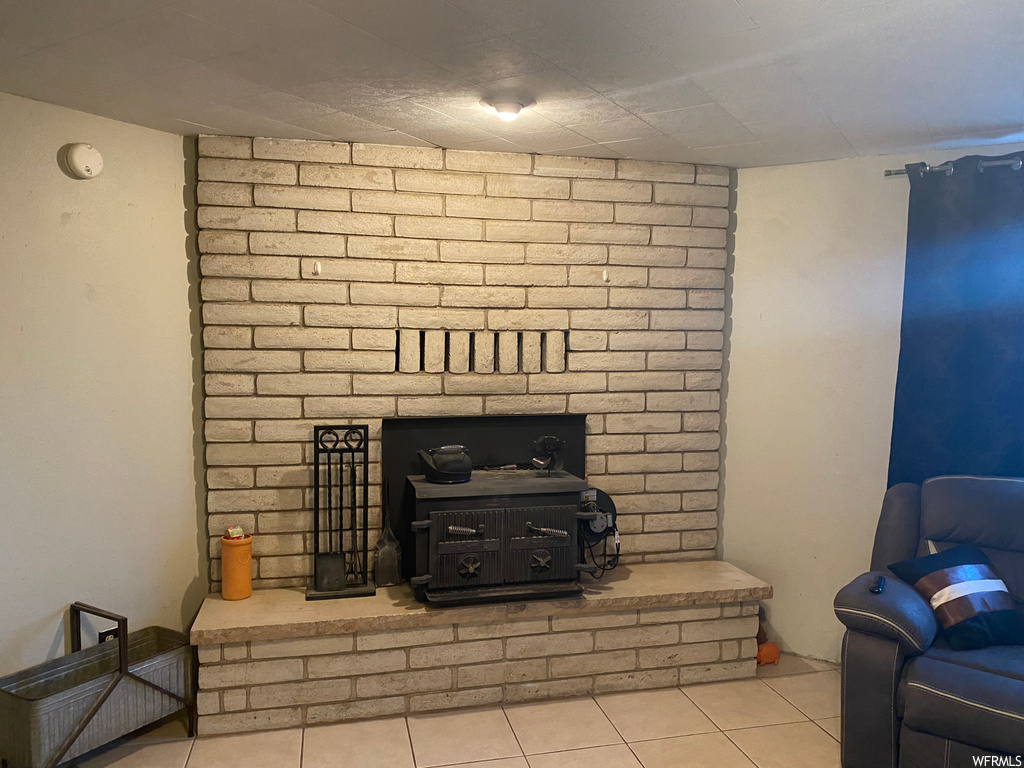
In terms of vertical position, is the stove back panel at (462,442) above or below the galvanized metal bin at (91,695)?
above

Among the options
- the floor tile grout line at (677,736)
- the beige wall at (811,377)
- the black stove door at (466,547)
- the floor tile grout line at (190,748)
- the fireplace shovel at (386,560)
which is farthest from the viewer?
the beige wall at (811,377)

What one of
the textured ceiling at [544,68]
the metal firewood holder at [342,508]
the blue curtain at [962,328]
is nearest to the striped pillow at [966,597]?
the blue curtain at [962,328]

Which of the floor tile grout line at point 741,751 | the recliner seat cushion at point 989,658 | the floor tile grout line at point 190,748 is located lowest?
the floor tile grout line at point 190,748

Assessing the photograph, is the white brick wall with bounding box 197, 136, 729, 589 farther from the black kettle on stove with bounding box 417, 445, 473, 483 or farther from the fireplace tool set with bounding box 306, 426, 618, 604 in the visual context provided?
Answer: the black kettle on stove with bounding box 417, 445, 473, 483

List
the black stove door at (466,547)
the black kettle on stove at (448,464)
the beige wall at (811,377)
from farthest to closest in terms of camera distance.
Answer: the beige wall at (811,377)
the black kettle on stove at (448,464)
the black stove door at (466,547)

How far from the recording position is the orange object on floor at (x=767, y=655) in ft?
11.5

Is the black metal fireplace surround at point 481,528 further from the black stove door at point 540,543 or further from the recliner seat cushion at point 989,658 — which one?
the recliner seat cushion at point 989,658

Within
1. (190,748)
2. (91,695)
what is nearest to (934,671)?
(190,748)

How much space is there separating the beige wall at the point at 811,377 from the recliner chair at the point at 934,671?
0.56 meters

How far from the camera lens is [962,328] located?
3.12m

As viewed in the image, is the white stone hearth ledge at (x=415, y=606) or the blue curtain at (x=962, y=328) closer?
the white stone hearth ledge at (x=415, y=606)

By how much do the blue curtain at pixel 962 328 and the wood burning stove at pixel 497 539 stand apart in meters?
1.51

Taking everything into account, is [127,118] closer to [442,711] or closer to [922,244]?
[442,711]

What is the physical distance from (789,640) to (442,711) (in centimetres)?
173
